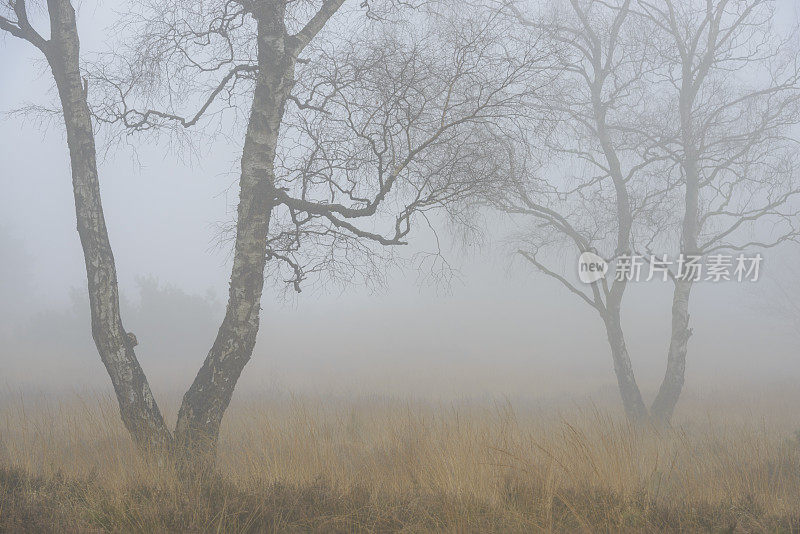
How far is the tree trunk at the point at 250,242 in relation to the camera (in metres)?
4.57

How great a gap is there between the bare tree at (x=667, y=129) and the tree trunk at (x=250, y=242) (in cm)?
508

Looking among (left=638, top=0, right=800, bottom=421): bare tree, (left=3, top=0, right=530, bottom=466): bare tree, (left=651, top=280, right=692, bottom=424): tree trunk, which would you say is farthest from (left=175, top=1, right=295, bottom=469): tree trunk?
(left=651, top=280, right=692, bottom=424): tree trunk

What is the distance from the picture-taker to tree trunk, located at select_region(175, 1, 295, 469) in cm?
A: 457

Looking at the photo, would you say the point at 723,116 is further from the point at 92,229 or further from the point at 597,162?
the point at 92,229

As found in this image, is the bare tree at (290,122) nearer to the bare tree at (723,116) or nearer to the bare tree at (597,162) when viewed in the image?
the bare tree at (597,162)

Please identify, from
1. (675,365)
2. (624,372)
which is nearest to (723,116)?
(675,365)

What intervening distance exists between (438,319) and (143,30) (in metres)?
29.2

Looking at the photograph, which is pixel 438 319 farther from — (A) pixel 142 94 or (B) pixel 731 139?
(A) pixel 142 94

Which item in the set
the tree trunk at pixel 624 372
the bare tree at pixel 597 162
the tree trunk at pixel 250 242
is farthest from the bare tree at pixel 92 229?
the tree trunk at pixel 624 372

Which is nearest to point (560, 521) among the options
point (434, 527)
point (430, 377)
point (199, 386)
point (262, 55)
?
point (434, 527)

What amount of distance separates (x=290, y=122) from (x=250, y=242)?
4.72ft

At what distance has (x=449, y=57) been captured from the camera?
490 centimetres

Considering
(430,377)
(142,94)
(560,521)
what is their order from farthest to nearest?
(430,377)
(142,94)
(560,521)

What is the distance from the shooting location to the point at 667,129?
30.4 feet
